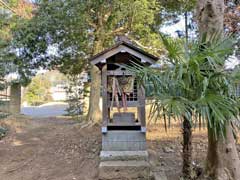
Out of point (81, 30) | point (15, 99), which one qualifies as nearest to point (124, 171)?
point (81, 30)

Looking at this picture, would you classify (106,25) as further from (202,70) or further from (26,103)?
(26,103)

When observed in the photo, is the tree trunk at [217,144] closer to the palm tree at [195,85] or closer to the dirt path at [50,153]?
the palm tree at [195,85]

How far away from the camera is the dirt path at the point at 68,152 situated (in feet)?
18.9

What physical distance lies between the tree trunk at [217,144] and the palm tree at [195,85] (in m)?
0.20

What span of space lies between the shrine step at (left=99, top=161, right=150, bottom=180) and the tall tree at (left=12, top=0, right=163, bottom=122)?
4220mm

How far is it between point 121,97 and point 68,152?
2033 millimetres

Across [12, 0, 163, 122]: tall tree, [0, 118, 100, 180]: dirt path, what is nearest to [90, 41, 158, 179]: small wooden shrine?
[0, 118, 100, 180]: dirt path

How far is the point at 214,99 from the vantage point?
3729 mm

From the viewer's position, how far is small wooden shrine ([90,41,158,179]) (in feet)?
19.7

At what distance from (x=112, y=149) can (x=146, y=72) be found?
2521 mm

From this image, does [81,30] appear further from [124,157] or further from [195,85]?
[195,85]

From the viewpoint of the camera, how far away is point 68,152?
7152mm

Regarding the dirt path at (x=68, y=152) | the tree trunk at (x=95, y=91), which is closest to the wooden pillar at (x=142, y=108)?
the dirt path at (x=68, y=152)

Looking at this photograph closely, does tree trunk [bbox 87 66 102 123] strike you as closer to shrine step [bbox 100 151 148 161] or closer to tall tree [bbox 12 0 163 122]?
tall tree [bbox 12 0 163 122]
